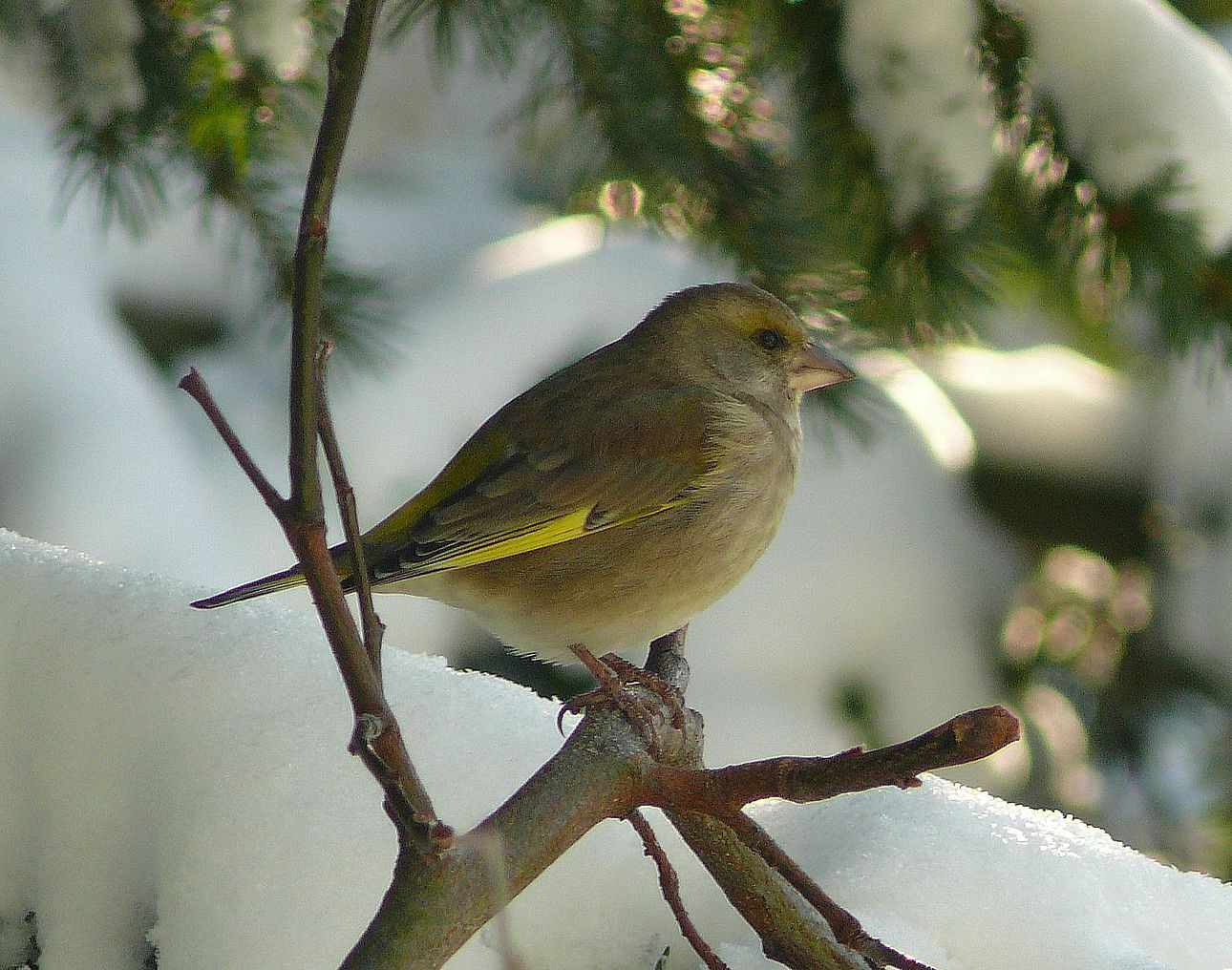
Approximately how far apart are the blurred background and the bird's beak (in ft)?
0.38

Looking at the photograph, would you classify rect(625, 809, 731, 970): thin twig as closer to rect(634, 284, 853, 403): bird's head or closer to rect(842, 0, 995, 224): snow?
rect(634, 284, 853, 403): bird's head

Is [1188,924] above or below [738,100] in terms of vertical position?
below

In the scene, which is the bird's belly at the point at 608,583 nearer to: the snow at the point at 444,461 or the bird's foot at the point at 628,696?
the bird's foot at the point at 628,696

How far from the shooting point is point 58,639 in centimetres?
146

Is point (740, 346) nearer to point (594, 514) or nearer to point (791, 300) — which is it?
point (791, 300)

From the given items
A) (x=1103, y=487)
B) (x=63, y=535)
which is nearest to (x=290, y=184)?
(x=63, y=535)

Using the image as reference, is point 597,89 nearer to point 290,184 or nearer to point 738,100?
point 738,100

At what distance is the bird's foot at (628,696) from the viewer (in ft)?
4.59

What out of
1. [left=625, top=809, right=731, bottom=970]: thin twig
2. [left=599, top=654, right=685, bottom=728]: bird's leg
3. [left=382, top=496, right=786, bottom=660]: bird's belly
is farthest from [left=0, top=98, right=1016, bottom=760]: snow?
[left=625, top=809, right=731, bottom=970]: thin twig

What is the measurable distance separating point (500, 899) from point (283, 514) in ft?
1.08

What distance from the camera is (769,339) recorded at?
2.35m

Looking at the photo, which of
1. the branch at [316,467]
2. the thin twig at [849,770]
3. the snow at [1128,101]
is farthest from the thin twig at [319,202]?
the snow at [1128,101]

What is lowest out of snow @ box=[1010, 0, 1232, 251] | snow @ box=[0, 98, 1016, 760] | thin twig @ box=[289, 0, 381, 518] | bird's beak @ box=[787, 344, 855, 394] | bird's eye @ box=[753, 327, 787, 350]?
snow @ box=[0, 98, 1016, 760]

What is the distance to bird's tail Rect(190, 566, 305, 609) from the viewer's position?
4.83 ft
